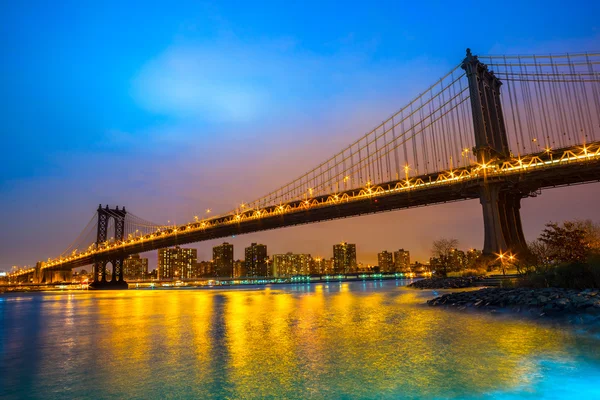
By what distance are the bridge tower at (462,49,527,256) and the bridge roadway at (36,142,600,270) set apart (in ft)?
4.24

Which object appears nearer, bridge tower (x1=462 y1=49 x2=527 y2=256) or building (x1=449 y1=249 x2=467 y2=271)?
bridge tower (x1=462 y1=49 x2=527 y2=256)

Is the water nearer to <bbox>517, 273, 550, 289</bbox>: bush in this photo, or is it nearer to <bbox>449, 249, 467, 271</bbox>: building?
<bbox>517, 273, 550, 289</bbox>: bush

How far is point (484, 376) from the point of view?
22.1ft

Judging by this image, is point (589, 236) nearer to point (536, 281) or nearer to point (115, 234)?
point (536, 281)

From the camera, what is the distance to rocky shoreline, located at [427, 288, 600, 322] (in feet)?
43.0

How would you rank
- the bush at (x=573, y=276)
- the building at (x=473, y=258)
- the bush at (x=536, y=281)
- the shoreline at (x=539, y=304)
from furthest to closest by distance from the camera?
the building at (x=473, y=258)
the bush at (x=536, y=281)
the bush at (x=573, y=276)
the shoreline at (x=539, y=304)

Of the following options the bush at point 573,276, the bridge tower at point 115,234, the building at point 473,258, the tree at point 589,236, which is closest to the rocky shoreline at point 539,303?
the bush at point 573,276

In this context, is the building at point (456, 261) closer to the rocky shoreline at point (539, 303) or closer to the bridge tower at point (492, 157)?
the bridge tower at point (492, 157)

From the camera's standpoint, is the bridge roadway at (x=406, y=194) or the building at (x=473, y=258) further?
the building at (x=473, y=258)

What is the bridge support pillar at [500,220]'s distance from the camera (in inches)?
1531

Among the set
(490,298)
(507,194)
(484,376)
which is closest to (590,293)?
(490,298)

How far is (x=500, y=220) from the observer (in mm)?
42031

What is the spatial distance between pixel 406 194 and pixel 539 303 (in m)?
35.5

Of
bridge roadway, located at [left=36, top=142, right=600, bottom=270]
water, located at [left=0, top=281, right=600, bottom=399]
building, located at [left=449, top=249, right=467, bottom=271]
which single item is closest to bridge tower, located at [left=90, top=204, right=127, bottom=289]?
bridge roadway, located at [left=36, top=142, right=600, bottom=270]
